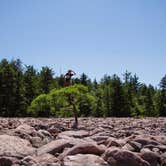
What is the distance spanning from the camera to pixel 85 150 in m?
9.73

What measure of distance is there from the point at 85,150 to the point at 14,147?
7.62ft

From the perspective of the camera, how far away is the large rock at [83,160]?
8.58 metres

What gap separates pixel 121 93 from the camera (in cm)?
5525

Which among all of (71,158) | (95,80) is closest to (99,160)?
(71,158)

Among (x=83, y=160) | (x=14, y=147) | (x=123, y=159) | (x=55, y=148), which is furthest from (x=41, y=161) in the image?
(x=123, y=159)

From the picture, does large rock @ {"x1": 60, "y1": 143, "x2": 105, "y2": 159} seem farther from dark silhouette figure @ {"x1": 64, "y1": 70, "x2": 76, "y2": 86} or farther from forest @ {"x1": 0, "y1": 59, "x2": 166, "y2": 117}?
forest @ {"x1": 0, "y1": 59, "x2": 166, "y2": 117}

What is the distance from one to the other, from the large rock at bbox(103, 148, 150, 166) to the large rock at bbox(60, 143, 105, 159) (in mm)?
616

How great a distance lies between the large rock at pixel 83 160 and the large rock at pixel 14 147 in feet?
5.23

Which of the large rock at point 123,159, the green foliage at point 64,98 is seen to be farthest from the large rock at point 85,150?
the green foliage at point 64,98

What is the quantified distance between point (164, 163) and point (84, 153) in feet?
6.97

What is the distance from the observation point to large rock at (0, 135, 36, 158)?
981cm

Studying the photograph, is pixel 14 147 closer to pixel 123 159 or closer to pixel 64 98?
pixel 123 159

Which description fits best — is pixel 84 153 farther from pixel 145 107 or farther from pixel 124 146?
pixel 145 107

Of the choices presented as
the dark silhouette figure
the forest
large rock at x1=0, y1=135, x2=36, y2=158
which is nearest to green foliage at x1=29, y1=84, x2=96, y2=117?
the dark silhouette figure
